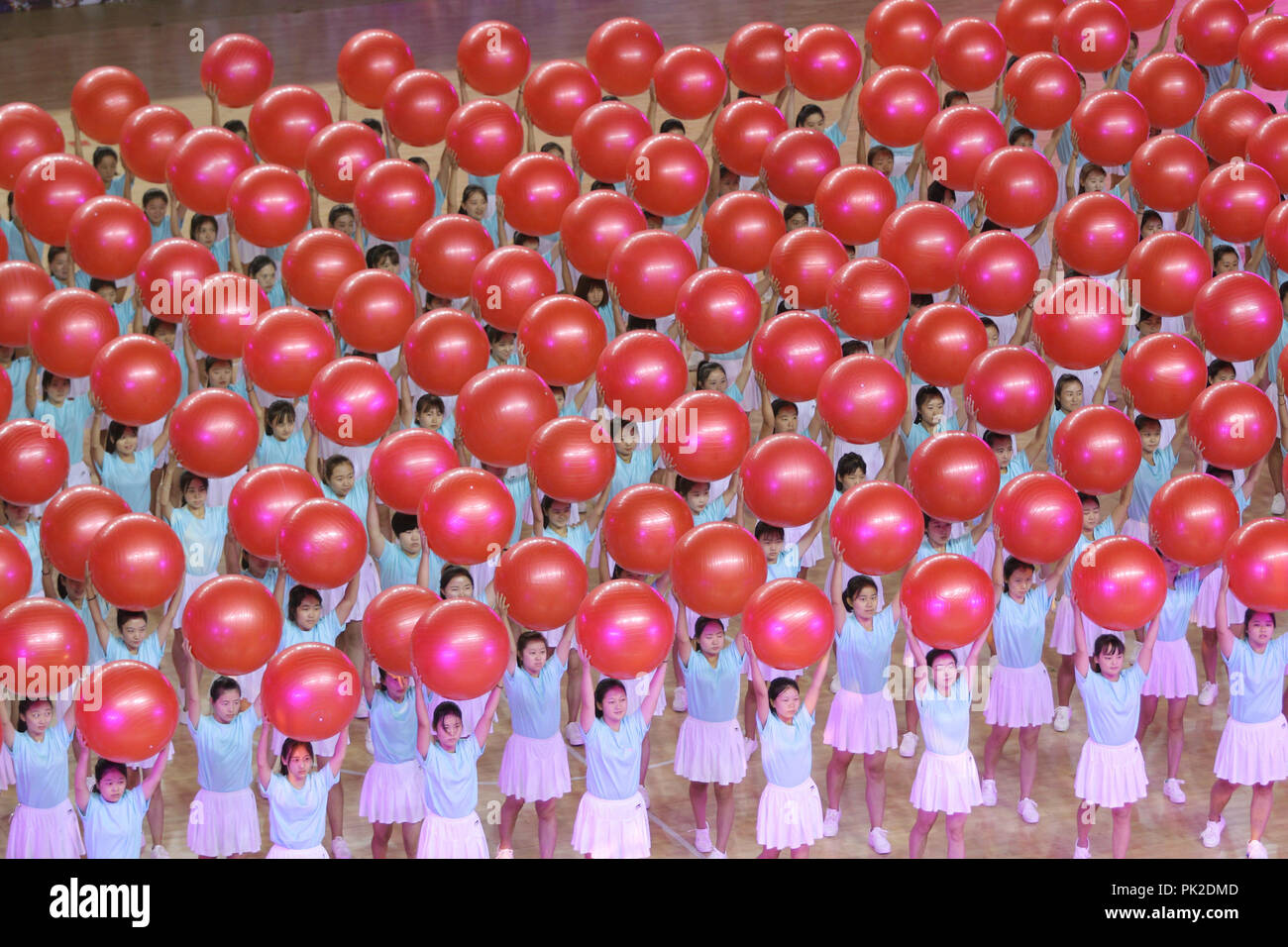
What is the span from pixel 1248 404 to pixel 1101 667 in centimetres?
136

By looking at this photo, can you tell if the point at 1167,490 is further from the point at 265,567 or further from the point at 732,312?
the point at 265,567

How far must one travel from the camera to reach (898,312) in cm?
769

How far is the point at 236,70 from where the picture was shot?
9625 mm

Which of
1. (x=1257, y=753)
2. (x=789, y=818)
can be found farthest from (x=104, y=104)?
(x=1257, y=753)

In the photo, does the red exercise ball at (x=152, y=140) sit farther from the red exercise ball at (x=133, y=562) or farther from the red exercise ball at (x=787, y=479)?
the red exercise ball at (x=787, y=479)

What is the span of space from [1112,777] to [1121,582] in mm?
780

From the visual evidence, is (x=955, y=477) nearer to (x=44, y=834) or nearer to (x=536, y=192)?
(x=536, y=192)

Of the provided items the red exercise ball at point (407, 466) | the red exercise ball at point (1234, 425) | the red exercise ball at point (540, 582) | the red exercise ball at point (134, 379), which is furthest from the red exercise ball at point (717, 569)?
the red exercise ball at point (134, 379)

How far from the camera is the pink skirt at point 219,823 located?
630 centimetres

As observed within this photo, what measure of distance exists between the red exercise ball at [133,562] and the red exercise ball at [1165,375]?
13.4 ft

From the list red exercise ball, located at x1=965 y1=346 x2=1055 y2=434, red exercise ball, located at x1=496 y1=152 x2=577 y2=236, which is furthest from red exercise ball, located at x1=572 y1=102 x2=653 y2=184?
red exercise ball, located at x1=965 y1=346 x2=1055 y2=434

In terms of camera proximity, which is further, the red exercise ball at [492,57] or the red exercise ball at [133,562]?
the red exercise ball at [492,57]

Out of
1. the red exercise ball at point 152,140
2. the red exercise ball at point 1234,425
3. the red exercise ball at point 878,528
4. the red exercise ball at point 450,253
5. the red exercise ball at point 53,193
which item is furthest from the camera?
the red exercise ball at point 152,140

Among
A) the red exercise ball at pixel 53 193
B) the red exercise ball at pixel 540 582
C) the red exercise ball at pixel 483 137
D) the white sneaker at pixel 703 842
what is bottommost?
the white sneaker at pixel 703 842
